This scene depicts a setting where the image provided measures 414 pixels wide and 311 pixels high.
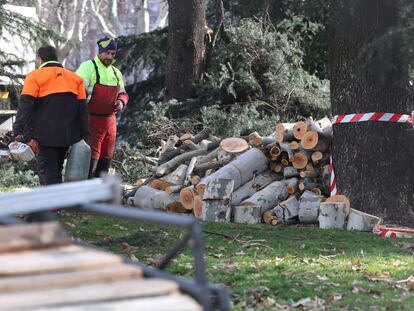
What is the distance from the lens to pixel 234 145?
12.5 metres

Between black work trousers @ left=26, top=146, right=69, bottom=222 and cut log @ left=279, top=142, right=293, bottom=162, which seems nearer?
black work trousers @ left=26, top=146, right=69, bottom=222

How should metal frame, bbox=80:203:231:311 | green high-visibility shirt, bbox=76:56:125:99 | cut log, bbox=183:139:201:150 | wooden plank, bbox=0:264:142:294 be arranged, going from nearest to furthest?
wooden plank, bbox=0:264:142:294 < metal frame, bbox=80:203:231:311 < green high-visibility shirt, bbox=76:56:125:99 < cut log, bbox=183:139:201:150

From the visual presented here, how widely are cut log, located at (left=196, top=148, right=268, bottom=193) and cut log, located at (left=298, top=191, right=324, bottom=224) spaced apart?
3.21 feet

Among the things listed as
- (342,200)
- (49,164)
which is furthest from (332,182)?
(49,164)

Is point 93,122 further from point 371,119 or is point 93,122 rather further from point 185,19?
point 185,19

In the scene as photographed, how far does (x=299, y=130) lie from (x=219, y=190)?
4.53 ft

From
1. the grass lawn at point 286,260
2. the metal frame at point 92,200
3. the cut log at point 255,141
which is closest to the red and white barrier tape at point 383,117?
the grass lawn at point 286,260

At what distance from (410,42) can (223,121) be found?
621cm

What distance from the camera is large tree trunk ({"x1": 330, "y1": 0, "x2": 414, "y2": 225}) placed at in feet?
34.6

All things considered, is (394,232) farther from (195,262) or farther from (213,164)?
(195,262)

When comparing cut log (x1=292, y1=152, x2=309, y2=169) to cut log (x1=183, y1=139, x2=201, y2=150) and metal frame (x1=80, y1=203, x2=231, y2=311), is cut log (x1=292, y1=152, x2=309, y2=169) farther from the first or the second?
metal frame (x1=80, y1=203, x2=231, y2=311)

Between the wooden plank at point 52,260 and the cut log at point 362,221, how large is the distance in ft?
23.6

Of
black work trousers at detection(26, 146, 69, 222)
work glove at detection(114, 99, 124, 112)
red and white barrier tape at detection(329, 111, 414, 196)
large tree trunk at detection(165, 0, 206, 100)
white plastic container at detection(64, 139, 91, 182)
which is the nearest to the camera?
black work trousers at detection(26, 146, 69, 222)

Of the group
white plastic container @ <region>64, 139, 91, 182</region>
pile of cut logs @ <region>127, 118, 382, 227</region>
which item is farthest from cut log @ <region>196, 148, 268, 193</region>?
white plastic container @ <region>64, 139, 91, 182</region>
